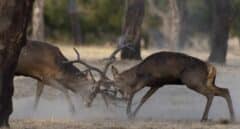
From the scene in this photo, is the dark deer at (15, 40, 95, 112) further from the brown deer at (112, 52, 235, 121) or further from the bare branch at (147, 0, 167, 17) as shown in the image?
the bare branch at (147, 0, 167, 17)

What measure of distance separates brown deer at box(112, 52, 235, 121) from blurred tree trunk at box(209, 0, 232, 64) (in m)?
11.3

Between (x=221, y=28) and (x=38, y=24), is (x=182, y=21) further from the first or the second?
(x=221, y=28)

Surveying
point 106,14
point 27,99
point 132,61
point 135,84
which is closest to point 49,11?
point 106,14

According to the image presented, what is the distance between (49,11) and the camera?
48.8 m

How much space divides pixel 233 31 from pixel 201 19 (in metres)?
6.38

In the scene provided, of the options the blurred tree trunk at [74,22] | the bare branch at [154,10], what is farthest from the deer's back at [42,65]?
the bare branch at [154,10]

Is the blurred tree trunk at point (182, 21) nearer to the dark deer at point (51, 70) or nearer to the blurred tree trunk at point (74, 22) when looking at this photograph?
the blurred tree trunk at point (74, 22)

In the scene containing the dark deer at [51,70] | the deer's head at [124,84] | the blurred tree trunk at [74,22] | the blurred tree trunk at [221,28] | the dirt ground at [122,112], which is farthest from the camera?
the blurred tree trunk at [74,22]

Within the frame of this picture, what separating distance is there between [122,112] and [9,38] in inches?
169

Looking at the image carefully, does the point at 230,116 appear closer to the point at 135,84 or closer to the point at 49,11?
the point at 135,84

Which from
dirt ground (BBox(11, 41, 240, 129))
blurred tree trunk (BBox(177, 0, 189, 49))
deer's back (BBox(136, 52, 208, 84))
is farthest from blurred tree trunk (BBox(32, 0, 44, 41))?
deer's back (BBox(136, 52, 208, 84))

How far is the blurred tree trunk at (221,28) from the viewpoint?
25672mm

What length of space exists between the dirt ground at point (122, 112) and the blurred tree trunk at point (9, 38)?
1.78ft

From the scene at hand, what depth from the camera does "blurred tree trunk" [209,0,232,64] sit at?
2567 cm
